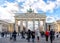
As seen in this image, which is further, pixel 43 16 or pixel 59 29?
pixel 59 29

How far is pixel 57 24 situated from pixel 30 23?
33.3 ft

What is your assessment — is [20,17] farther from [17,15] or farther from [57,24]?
[57,24]

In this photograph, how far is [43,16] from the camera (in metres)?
78.9

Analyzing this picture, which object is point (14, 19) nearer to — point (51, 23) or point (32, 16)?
point (32, 16)

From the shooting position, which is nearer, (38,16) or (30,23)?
(38,16)

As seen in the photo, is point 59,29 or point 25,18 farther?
point 59,29

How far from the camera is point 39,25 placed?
8056 cm

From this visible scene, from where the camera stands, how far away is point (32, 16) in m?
78.5

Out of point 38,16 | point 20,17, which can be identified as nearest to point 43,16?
point 38,16

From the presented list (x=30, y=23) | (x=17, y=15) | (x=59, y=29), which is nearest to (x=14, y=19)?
(x=17, y=15)

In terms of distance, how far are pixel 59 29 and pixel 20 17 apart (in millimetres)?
16325

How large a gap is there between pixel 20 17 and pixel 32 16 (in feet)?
13.1

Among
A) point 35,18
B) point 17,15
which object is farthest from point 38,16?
point 17,15

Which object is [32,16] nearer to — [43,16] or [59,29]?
[43,16]
